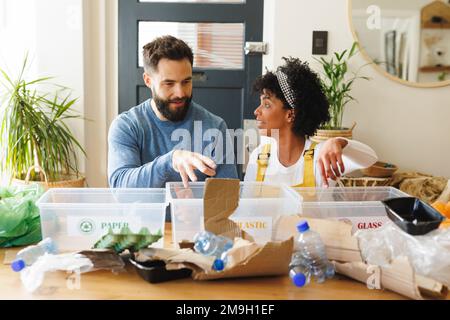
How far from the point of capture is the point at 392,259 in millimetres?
1103

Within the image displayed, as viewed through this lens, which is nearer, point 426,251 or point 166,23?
point 426,251

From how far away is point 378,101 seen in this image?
3.44 meters

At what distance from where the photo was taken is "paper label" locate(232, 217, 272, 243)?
128 cm

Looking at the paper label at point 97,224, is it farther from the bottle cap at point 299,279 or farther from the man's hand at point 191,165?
the bottle cap at point 299,279

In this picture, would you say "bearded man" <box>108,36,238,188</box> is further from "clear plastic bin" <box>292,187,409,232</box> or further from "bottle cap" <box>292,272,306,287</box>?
"bottle cap" <box>292,272,306,287</box>

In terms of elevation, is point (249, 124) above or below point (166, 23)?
below

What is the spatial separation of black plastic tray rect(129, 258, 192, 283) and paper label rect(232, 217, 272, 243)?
212mm

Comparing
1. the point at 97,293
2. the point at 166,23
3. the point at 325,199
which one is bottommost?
the point at 97,293

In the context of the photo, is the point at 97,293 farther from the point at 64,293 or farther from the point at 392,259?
the point at 392,259

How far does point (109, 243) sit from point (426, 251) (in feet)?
2.22

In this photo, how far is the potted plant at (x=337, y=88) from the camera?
10.4 feet
